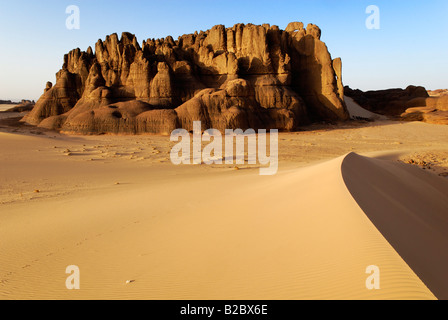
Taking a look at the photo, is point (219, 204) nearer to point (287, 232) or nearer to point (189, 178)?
point (287, 232)

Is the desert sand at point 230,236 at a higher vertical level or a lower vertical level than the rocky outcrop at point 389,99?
lower

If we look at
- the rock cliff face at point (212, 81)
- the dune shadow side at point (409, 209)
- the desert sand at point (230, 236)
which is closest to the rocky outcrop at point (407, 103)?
the rock cliff face at point (212, 81)

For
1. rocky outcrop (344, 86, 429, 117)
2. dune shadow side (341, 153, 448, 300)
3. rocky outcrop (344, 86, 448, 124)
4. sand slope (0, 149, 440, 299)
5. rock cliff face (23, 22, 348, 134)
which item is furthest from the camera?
rocky outcrop (344, 86, 429, 117)

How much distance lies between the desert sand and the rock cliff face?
559 inches

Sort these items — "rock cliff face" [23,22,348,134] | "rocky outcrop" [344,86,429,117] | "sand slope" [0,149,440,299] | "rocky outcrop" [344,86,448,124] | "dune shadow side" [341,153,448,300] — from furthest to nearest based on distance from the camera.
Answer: "rocky outcrop" [344,86,429,117] → "rocky outcrop" [344,86,448,124] → "rock cliff face" [23,22,348,134] → "dune shadow side" [341,153,448,300] → "sand slope" [0,149,440,299]

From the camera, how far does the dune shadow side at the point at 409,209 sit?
99.3 inches

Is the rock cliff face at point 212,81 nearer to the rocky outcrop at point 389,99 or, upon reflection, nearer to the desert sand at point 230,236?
the rocky outcrop at point 389,99

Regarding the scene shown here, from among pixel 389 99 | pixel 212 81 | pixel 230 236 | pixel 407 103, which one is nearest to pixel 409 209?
pixel 230 236

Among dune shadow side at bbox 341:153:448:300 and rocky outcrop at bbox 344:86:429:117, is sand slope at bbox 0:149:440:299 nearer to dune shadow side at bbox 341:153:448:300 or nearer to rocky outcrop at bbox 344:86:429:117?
dune shadow side at bbox 341:153:448:300

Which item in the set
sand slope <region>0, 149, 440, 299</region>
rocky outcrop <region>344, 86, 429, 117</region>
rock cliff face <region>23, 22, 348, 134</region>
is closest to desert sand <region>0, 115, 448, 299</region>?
sand slope <region>0, 149, 440, 299</region>

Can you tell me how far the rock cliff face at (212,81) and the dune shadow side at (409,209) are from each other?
45.5ft

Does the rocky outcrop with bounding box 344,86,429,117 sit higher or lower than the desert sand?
higher

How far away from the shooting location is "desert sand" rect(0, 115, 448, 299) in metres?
2.22

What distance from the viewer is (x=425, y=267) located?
2.45 m
